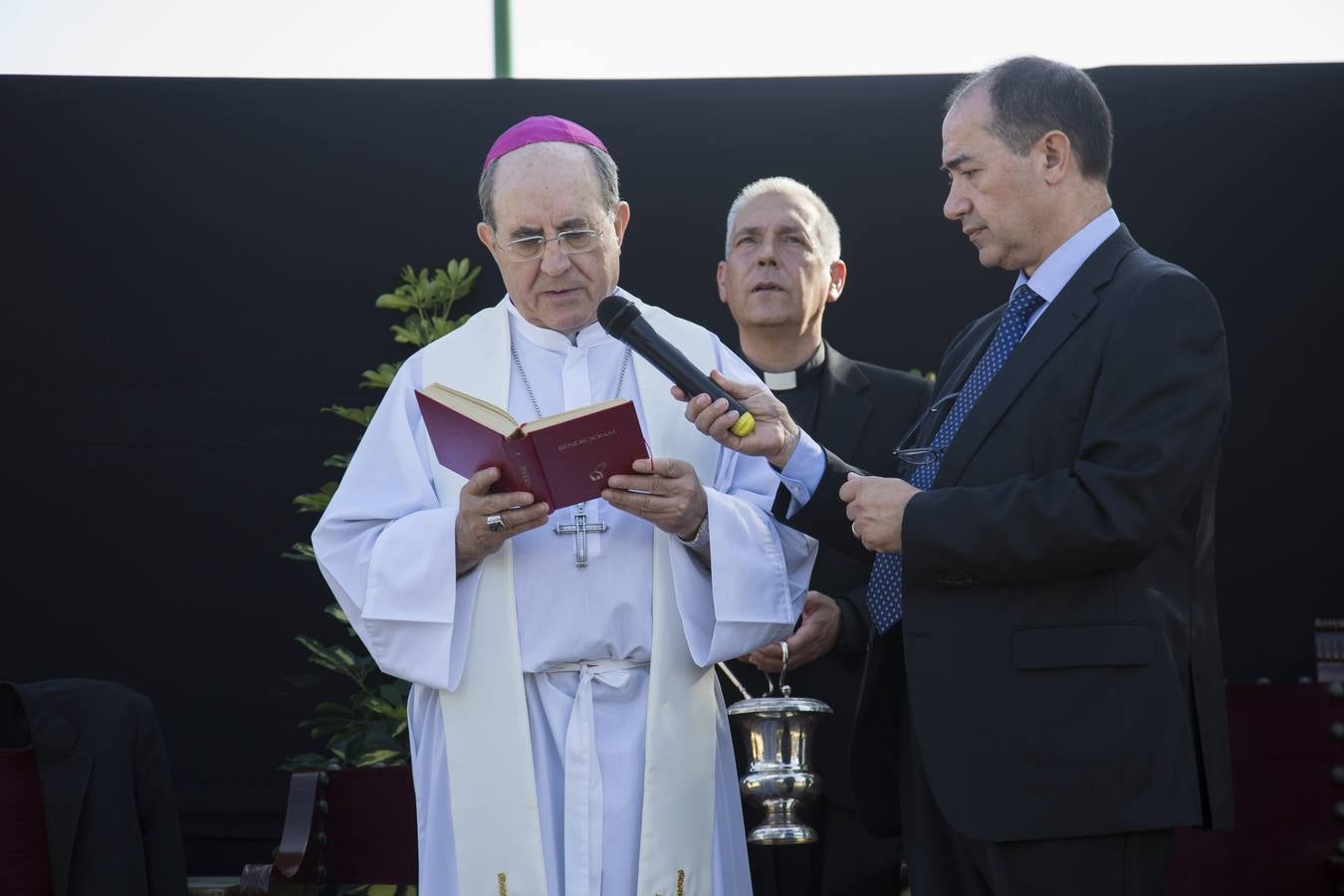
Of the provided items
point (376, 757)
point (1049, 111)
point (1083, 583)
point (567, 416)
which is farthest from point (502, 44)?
point (1083, 583)

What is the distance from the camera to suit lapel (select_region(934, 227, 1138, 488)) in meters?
2.82

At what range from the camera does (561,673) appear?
3195 millimetres

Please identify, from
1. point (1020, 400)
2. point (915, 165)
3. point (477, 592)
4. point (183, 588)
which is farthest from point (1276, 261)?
point (183, 588)

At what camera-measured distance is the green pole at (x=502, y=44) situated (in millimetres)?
6039

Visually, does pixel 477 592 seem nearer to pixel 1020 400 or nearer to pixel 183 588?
pixel 1020 400

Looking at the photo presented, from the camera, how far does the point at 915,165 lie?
19.3ft

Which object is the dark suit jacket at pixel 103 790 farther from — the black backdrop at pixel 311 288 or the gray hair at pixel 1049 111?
the gray hair at pixel 1049 111

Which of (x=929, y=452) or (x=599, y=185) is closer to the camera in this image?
(x=929, y=452)

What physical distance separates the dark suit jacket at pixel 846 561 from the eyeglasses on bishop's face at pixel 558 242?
42.0 inches

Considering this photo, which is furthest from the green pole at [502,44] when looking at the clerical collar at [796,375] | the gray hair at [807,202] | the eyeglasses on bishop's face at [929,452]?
the eyeglasses on bishop's face at [929,452]

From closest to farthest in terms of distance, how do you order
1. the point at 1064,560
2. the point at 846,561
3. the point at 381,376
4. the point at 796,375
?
1. the point at 1064,560
2. the point at 846,561
3. the point at 796,375
4. the point at 381,376

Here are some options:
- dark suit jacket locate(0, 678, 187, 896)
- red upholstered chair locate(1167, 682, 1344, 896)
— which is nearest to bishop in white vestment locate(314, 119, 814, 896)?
dark suit jacket locate(0, 678, 187, 896)

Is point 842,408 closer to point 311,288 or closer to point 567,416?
point 567,416

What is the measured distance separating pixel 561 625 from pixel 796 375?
5.04 ft
